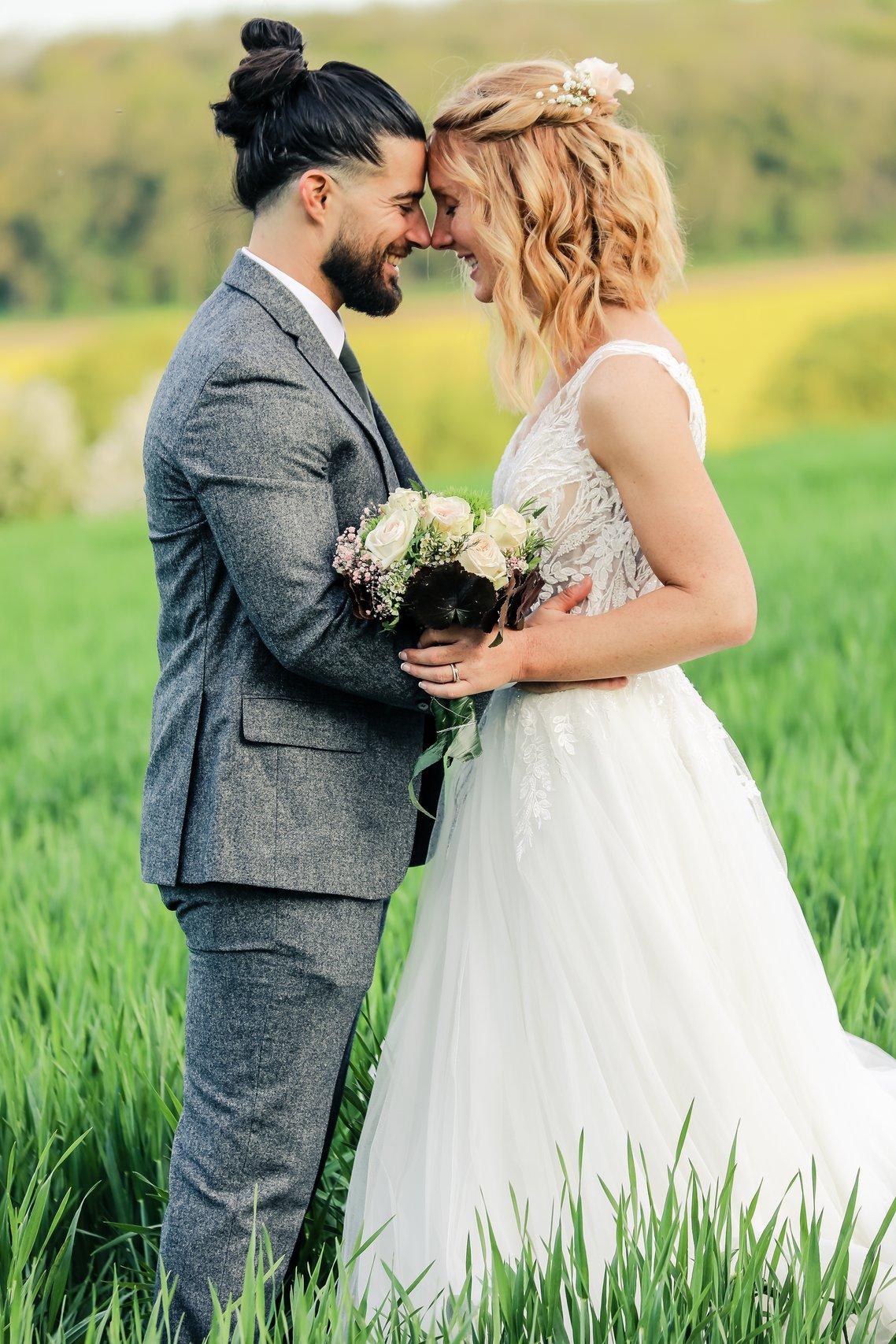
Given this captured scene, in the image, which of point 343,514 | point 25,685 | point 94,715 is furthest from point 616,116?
point 25,685

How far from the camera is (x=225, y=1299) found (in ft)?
7.14

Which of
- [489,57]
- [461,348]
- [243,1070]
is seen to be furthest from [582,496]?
[489,57]

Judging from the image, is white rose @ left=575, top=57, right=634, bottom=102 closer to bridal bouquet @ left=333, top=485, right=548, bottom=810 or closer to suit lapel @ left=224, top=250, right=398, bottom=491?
suit lapel @ left=224, top=250, right=398, bottom=491

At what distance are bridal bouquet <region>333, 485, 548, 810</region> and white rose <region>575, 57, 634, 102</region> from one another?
2.88ft

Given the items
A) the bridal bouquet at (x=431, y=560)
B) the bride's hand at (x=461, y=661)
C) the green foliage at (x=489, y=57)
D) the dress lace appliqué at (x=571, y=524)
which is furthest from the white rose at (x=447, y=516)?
the green foliage at (x=489, y=57)

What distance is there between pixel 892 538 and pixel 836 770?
5.94 metres

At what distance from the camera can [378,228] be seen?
2336 millimetres

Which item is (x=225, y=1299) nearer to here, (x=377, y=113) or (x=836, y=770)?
(x=377, y=113)

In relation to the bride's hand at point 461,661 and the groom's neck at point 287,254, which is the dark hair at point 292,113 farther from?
the bride's hand at point 461,661

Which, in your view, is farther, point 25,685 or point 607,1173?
point 25,685

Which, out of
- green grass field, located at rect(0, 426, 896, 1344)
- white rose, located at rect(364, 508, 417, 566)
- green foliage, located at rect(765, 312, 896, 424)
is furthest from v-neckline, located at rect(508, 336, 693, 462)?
green foliage, located at rect(765, 312, 896, 424)

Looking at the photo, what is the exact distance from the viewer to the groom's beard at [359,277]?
2322 millimetres

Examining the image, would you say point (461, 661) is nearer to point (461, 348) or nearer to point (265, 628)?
point (265, 628)

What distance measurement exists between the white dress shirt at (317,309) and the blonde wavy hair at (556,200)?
0.32m
